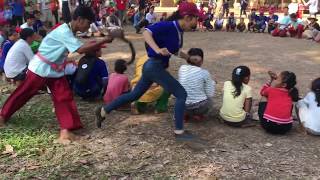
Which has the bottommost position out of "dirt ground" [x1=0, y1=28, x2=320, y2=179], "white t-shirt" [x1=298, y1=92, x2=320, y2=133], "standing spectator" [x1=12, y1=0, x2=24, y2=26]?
"dirt ground" [x1=0, y1=28, x2=320, y2=179]

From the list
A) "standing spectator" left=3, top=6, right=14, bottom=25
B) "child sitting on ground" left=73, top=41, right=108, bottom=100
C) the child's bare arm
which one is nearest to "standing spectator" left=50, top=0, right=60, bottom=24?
"standing spectator" left=3, top=6, right=14, bottom=25

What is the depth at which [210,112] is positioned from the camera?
5.84 metres

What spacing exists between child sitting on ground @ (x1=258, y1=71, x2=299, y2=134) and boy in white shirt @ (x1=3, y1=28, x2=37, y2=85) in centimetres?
390

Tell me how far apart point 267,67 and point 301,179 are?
17.5ft

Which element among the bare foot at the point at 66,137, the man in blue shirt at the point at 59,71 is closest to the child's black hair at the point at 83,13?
the man in blue shirt at the point at 59,71

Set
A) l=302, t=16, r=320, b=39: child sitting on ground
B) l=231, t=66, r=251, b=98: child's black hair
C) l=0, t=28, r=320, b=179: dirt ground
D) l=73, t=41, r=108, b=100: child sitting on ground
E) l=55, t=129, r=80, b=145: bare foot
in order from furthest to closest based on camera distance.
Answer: l=302, t=16, r=320, b=39: child sitting on ground, l=73, t=41, r=108, b=100: child sitting on ground, l=231, t=66, r=251, b=98: child's black hair, l=55, t=129, r=80, b=145: bare foot, l=0, t=28, r=320, b=179: dirt ground

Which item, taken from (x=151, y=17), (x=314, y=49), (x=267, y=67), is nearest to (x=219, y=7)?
(x=151, y=17)

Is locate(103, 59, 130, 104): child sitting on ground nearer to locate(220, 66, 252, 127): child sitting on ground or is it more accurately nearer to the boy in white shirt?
locate(220, 66, 252, 127): child sitting on ground

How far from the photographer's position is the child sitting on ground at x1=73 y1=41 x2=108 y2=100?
6148mm

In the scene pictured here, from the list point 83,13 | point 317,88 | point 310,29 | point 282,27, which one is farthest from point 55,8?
point 317,88

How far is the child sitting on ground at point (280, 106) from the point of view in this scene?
16.6 feet

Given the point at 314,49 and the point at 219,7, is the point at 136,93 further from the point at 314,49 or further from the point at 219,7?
the point at 219,7

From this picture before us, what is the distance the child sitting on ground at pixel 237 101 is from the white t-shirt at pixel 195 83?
244 mm

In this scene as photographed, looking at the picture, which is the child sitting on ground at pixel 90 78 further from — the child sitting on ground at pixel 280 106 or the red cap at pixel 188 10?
the child sitting on ground at pixel 280 106
